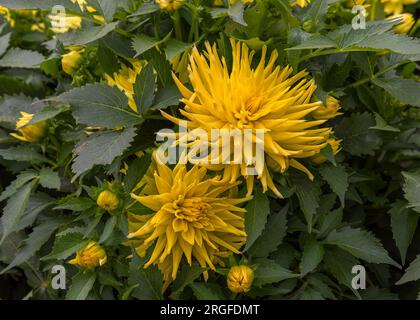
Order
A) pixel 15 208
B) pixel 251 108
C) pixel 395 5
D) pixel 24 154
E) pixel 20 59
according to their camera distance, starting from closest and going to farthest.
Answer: pixel 251 108, pixel 15 208, pixel 24 154, pixel 20 59, pixel 395 5

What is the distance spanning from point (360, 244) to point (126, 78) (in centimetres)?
59


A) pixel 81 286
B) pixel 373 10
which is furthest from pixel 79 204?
pixel 373 10

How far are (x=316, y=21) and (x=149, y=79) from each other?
34 centimetres

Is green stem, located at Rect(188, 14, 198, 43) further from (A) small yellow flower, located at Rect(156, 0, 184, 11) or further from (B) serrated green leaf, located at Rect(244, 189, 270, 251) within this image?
(B) serrated green leaf, located at Rect(244, 189, 270, 251)

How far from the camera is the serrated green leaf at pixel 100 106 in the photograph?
3.51 ft

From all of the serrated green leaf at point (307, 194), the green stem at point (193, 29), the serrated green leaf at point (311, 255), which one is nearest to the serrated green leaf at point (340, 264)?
the serrated green leaf at point (311, 255)

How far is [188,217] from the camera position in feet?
3.37

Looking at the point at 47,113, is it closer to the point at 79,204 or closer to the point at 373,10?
the point at 79,204

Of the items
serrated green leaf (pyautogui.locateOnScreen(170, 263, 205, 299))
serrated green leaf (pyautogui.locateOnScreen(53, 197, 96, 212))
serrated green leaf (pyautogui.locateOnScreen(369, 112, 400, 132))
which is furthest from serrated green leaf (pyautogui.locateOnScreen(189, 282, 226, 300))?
serrated green leaf (pyautogui.locateOnScreen(369, 112, 400, 132))

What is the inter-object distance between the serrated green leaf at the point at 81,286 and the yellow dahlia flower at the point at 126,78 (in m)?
0.36

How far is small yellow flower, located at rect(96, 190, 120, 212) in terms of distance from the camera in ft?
3.50

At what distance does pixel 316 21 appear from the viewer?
3.59ft
